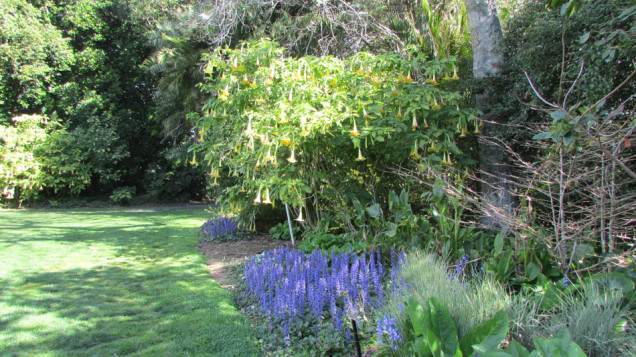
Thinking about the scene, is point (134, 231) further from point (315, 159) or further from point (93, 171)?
point (93, 171)

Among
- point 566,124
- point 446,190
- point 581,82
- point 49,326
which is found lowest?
point 49,326

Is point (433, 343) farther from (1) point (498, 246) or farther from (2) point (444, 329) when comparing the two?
(1) point (498, 246)

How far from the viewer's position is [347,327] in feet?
8.95

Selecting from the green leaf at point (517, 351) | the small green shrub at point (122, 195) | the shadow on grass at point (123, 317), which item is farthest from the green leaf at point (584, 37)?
the small green shrub at point (122, 195)

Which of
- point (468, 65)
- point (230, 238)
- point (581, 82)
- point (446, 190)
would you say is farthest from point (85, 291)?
point (468, 65)

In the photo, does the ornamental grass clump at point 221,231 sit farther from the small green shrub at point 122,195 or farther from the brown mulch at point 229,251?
the small green shrub at point 122,195

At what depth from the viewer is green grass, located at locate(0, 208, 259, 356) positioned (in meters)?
2.82

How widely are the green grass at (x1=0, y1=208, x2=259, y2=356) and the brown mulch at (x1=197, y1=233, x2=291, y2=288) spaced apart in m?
0.17

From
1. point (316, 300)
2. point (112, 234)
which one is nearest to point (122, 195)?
point (112, 234)

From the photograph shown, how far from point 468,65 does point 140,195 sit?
17575 millimetres

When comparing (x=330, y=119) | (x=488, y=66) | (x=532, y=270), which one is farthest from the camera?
(x=488, y=66)

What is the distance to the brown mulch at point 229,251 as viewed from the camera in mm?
5086

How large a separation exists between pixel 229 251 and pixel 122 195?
44.1 ft

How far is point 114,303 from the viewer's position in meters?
3.84
